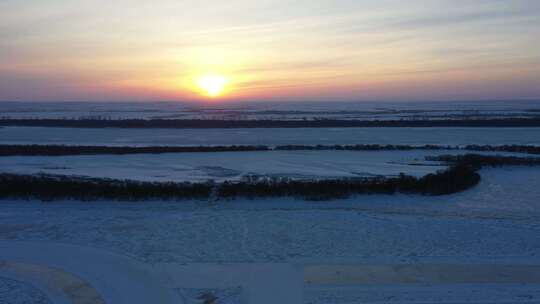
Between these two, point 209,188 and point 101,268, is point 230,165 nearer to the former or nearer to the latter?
point 209,188

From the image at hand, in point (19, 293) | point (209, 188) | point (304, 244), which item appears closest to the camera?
point (19, 293)

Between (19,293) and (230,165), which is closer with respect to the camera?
(19,293)

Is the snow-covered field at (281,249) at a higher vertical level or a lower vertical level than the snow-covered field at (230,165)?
lower

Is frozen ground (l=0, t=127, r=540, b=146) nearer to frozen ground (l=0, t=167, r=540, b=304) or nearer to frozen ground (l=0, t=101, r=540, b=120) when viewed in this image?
frozen ground (l=0, t=167, r=540, b=304)

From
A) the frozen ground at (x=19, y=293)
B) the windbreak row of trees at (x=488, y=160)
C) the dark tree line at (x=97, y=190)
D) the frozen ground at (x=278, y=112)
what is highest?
the frozen ground at (x=278, y=112)

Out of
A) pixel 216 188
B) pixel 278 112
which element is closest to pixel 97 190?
pixel 216 188

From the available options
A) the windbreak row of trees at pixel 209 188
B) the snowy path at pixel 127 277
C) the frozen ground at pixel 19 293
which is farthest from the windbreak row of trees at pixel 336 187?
the frozen ground at pixel 19 293

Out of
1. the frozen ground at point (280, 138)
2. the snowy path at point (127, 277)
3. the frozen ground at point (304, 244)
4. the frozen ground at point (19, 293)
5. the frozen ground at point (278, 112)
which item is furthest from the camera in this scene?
the frozen ground at point (278, 112)

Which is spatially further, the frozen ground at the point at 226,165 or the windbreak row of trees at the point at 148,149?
the windbreak row of trees at the point at 148,149

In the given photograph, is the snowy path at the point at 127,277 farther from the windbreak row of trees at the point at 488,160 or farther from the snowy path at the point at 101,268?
the windbreak row of trees at the point at 488,160

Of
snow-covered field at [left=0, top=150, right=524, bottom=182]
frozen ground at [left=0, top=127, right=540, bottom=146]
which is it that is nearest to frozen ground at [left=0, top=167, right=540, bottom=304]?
snow-covered field at [left=0, top=150, right=524, bottom=182]
